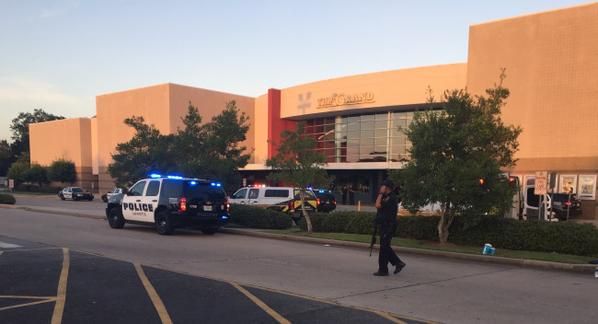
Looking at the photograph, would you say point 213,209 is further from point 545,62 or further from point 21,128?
point 21,128

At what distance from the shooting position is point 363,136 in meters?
45.8

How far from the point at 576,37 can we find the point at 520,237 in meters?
23.0

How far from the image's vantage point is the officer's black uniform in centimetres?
926

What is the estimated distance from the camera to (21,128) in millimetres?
111938

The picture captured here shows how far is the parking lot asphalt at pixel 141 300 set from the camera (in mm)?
5977

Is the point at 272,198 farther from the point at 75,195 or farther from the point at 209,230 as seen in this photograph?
the point at 75,195

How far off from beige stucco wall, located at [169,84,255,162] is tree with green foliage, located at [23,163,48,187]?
26.9 meters

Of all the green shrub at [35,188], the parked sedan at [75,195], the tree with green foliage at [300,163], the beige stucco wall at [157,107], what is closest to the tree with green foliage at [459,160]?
the tree with green foliage at [300,163]

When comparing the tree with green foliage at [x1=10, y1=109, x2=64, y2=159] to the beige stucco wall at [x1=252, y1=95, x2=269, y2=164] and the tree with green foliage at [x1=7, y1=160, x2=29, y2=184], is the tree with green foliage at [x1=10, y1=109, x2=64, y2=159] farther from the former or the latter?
the beige stucco wall at [x1=252, y1=95, x2=269, y2=164]

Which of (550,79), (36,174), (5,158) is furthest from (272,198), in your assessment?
(5,158)

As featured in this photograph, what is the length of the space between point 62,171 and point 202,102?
81.8 ft

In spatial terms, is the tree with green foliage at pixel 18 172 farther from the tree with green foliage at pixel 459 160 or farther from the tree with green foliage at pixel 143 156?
the tree with green foliage at pixel 459 160

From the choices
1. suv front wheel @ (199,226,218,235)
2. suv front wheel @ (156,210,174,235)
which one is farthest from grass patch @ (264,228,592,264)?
suv front wheel @ (156,210,174,235)

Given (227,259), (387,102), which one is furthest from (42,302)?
(387,102)
